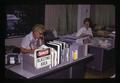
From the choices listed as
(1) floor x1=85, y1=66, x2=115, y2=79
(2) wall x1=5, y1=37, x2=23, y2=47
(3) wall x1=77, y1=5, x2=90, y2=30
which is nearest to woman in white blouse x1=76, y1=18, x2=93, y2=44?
(3) wall x1=77, y1=5, x2=90, y2=30

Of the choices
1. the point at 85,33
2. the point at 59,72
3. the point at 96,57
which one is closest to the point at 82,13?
the point at 85,33

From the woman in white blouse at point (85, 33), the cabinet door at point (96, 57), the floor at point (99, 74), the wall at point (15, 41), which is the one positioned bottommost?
the floor at point (99, 74)

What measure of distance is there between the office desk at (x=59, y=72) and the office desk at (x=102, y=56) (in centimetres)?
5

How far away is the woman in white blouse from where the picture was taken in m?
1.78

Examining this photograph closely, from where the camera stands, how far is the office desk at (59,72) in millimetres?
1765

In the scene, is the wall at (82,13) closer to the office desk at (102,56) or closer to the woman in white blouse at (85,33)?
the woman in white blouse at (85,33)

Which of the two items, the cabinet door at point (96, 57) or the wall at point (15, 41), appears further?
the cabinet door at point (96, 57)

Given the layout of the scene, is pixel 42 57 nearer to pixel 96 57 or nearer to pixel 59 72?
pixel 59 72

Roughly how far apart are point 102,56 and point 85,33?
242mm

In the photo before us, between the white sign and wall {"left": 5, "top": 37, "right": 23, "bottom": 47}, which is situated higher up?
wall {"left": 5, "top": 37, "right": 23, "bottom": 47}

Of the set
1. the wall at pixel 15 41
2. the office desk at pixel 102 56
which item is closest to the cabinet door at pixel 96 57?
the office desk at pixel 102 56

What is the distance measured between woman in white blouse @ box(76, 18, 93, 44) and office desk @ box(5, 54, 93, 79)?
0.13 m

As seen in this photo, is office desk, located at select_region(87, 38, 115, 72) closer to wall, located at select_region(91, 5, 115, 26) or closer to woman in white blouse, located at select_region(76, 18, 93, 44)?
woman in white blouse, located at select_region(76, 18, 93, 44)

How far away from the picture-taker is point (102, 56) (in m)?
1.86
